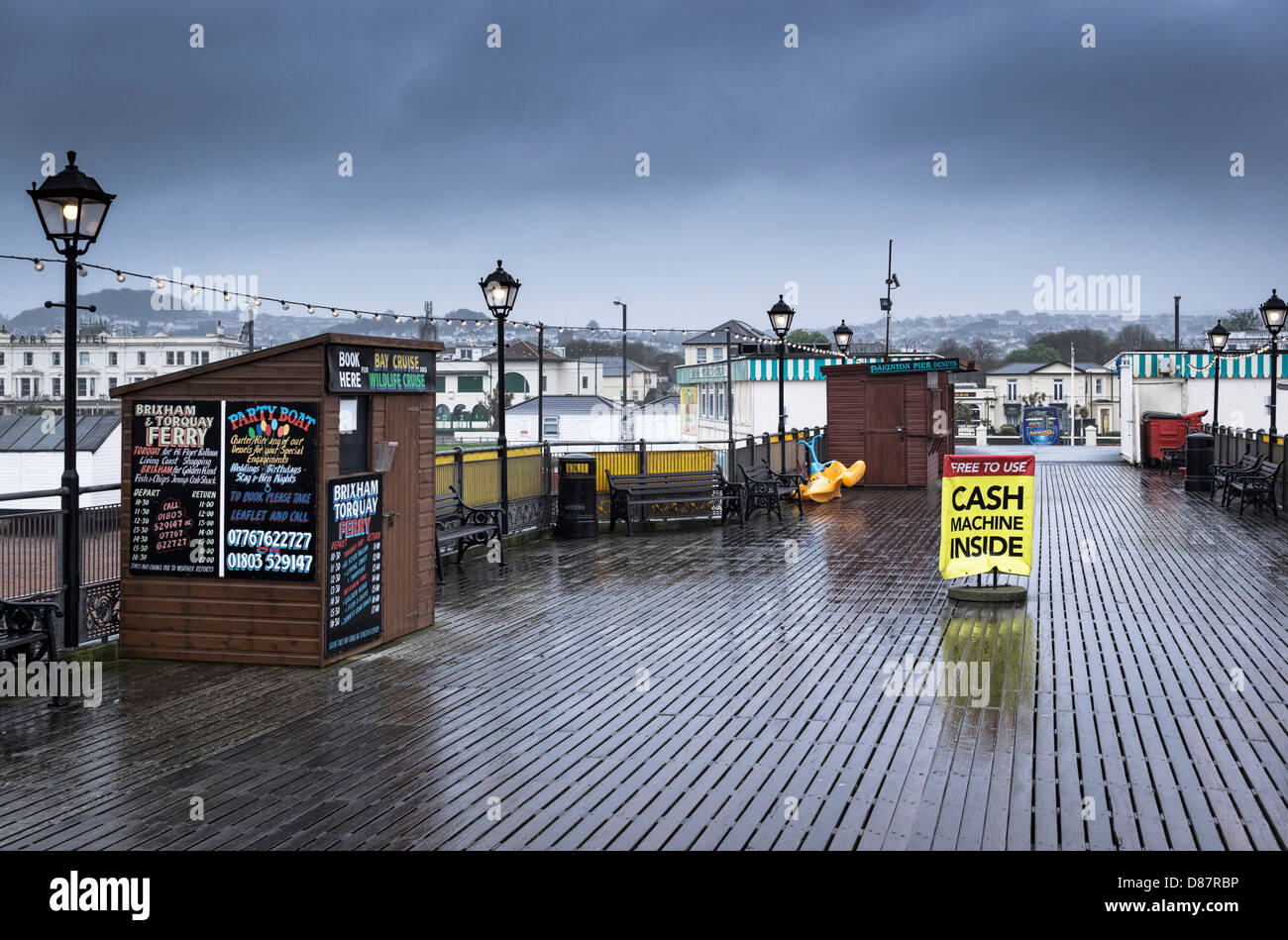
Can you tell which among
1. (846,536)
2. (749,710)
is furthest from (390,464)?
(846,536)

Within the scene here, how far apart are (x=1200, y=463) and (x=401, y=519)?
18.7 meters

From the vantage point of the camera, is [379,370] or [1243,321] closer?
[379,370]

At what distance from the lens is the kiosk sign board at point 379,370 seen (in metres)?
8.66

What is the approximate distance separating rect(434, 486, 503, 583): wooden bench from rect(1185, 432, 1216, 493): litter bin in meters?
15.3

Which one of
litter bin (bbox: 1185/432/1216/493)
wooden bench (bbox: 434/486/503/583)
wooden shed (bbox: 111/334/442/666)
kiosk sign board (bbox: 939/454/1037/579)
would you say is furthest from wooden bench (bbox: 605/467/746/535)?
litter bin (bbox: 1185/432/1216/493)

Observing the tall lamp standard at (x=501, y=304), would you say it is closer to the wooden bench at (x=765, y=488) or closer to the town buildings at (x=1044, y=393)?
the wooden bench at (x=765, y=488)

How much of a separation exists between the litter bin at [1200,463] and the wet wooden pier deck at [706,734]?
11.9 m

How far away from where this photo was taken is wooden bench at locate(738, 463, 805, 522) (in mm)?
18250

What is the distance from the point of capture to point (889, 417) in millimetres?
25000

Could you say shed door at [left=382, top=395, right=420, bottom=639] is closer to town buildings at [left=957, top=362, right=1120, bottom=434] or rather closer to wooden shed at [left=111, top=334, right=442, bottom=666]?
wooden shed at [left=111, top=334, right=442, bottom=666]

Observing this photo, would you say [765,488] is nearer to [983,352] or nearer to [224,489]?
[224,489]

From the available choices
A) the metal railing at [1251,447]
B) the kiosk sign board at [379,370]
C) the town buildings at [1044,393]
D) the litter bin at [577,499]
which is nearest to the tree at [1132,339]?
the town buildings at [1044,393]

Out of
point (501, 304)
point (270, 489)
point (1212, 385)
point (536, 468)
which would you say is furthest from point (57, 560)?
point (1212, 385)
